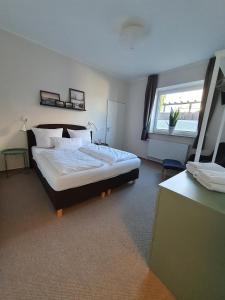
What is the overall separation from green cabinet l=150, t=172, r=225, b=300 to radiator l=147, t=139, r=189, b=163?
2.65 meters

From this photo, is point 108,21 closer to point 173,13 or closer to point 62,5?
point 62,5

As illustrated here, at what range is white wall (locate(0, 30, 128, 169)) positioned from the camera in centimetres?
269

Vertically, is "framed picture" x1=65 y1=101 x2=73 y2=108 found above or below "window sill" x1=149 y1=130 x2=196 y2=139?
above

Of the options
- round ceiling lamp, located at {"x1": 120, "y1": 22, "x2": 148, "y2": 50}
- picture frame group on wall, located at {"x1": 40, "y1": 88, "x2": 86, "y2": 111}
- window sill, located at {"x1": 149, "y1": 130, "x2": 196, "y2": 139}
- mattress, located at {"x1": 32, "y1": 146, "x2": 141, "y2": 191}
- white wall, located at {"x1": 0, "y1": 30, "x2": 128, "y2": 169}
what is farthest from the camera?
window sill, located at {"x1": 149, "y1": 130, "x2": 196, "y2": 139}

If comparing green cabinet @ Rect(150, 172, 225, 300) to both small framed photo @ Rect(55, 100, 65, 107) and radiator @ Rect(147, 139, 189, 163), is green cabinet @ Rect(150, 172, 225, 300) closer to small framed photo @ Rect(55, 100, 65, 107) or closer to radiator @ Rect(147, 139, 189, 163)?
radiator @ Rect(147, 139, 189, 163)

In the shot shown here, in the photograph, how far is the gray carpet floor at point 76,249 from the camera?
1.02 metres

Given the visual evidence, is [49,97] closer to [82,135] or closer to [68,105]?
[68,105]

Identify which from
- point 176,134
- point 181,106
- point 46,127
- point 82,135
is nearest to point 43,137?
point 46,127

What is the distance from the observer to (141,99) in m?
4.51

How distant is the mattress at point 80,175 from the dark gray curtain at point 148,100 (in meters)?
2.10

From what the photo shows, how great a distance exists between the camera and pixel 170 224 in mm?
970

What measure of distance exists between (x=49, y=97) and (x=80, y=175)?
2342 millimetres

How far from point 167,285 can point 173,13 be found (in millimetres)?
3049

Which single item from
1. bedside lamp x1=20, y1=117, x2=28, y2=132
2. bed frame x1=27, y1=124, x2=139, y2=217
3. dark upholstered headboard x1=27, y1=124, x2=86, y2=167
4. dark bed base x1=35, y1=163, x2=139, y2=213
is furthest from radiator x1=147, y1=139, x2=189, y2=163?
bedside lamp x1=20, y1=117, x2=28, y2=132
